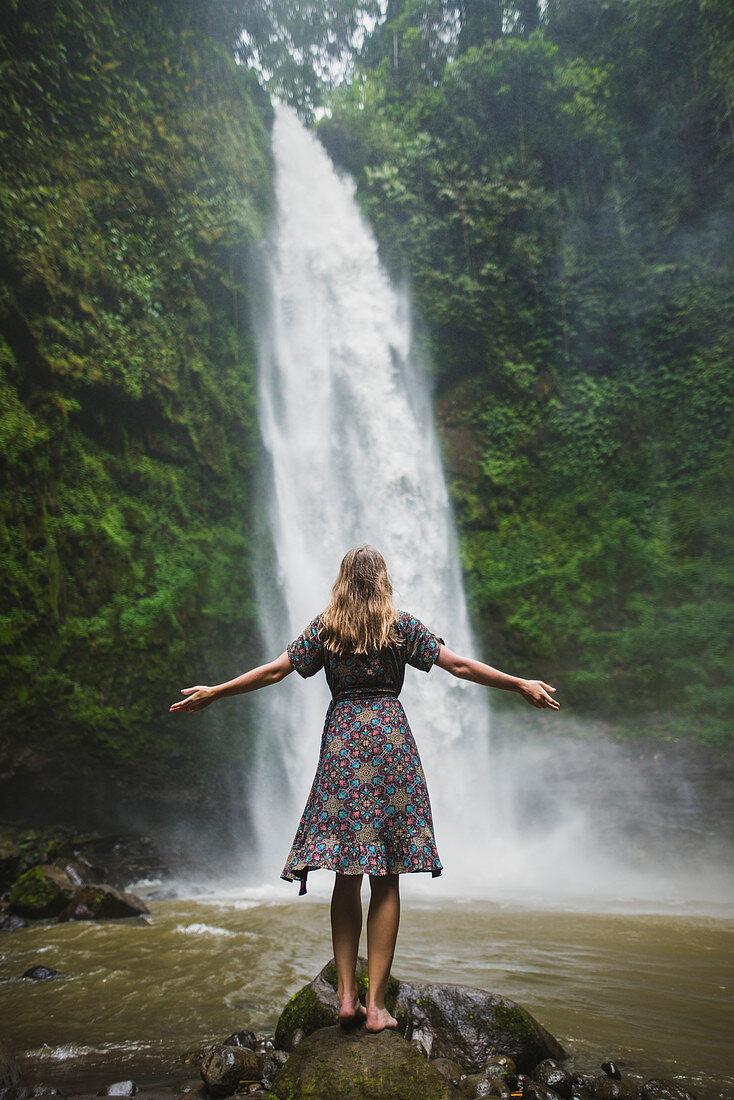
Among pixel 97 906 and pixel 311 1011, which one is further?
pixel 97 906

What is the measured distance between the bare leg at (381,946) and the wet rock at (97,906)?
5563 millimetres

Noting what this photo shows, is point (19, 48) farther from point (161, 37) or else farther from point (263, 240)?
point (263, 240)

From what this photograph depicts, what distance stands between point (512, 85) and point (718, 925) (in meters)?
16.8

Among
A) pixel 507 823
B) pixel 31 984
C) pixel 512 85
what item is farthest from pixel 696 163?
pixel 31 984

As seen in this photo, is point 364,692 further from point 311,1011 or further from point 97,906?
point 97,906

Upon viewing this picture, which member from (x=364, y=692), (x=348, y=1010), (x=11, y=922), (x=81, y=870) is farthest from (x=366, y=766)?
(x=81, y=870)

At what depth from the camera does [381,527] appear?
→ 12.1m

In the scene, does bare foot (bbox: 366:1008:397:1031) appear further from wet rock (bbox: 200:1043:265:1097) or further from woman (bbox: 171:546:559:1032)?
wet rock (bbox: 200:1043:265:1097)

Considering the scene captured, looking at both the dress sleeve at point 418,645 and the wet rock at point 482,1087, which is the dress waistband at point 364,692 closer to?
the dress sleeve at point 418,645

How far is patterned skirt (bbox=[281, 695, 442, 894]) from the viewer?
2.21 m

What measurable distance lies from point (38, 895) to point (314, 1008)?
4.99 metres

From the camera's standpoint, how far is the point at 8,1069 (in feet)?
9.57

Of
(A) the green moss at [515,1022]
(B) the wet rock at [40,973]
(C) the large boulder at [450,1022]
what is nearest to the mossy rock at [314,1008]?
(C) the large boulder at [450,1022]

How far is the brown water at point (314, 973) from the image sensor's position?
10.6 feet
